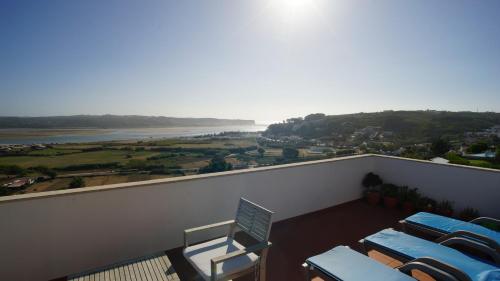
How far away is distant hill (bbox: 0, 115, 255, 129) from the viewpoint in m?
10.1

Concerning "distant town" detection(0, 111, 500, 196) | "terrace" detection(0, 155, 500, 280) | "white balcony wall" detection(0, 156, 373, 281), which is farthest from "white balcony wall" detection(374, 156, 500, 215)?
"white balcony wall" detection(0, 156, 373, 281)

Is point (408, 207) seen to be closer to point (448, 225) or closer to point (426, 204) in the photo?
point (426, 204)

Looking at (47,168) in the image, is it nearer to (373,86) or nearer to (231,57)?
(231,57)

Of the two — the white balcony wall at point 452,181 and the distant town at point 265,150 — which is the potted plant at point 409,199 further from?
the distant town at point 265,150

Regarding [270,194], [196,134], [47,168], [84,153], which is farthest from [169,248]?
[196,134]

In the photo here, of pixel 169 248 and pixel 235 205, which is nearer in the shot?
pixel 169 248

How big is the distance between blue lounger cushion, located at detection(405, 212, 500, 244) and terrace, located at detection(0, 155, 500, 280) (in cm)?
72

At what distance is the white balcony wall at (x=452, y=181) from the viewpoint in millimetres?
3936

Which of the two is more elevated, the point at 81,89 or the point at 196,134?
the point at 81,89

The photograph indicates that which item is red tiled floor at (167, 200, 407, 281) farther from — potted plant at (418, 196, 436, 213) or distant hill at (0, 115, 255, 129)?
distant hill at (0, 115, 255, 129)

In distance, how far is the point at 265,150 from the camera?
40.5 feet

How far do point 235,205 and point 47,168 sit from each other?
1311 cm

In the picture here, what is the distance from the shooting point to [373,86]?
27.6ft

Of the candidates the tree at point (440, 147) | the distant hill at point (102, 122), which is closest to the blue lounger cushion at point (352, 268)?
the tree at point (440, 147)
